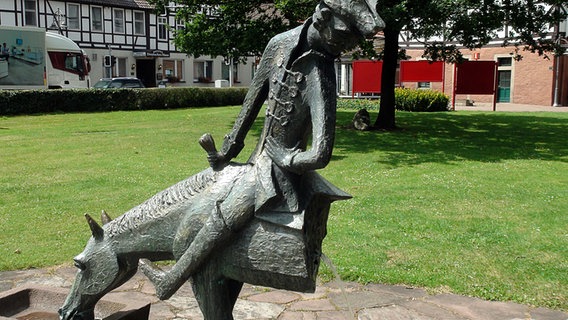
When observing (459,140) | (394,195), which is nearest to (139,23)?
(459,140)

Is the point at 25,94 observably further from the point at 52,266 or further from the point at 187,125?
the point at 52,266

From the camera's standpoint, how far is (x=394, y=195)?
9.59 m

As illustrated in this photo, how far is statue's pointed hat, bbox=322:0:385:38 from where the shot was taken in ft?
9.96

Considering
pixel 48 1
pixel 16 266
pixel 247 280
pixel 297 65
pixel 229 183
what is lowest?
pixel 16 266

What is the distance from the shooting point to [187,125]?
19516 mm

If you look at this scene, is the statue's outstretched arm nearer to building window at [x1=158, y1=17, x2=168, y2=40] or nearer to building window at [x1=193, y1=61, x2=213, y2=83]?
building window at [x1=158, y1=17, x2=168, y2=40]

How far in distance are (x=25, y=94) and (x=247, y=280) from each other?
22364 mm

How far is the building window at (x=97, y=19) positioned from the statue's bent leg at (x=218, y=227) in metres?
37.5

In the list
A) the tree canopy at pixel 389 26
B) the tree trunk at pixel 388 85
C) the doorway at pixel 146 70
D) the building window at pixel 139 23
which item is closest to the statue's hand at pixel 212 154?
the tree canopy at pixel 389 26

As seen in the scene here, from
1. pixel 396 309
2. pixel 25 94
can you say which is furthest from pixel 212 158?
pixel 25 94

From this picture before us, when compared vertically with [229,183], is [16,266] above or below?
below

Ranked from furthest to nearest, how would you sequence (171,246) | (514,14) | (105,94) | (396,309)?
(105,94), (514,14), (396,309), (171,246)

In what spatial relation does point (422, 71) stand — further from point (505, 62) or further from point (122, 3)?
point (122, 3)

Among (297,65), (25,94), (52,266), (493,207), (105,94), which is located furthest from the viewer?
(105,94)
